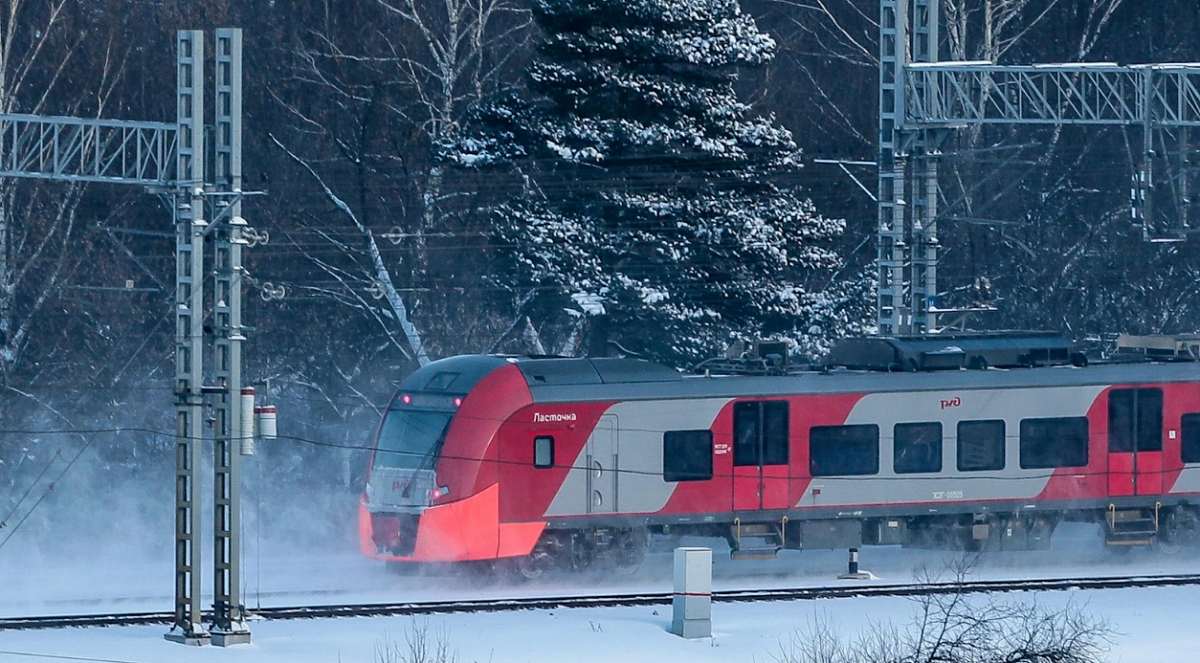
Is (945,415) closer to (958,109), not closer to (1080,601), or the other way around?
(1080,601)

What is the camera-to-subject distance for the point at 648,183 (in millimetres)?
34906

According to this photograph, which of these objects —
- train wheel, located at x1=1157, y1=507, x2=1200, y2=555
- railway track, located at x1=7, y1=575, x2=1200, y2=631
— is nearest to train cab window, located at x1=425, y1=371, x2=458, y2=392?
railway track, located at x1=7, y1=575, x2=1200, y2=631

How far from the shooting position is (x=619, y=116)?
35.0 metres

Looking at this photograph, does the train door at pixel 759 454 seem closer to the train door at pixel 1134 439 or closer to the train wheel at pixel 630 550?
the train wheel at pixel 630 550

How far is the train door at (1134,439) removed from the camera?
2539 cm

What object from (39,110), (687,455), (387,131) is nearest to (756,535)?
(687,455)

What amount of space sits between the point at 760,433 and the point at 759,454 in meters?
0.25

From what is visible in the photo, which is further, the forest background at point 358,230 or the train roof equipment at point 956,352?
the forest background at point 358,230

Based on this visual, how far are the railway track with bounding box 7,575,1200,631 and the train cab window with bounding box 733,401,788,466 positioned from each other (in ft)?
5.79

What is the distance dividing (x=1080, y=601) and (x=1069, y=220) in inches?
937

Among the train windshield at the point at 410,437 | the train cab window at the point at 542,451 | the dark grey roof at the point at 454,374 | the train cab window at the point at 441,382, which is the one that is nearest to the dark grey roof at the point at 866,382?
the train cab window at the point at 542,451

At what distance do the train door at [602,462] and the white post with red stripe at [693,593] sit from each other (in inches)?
158

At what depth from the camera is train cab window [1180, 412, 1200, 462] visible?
2567 centimetres

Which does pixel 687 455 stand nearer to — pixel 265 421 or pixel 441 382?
pixel 441 382
